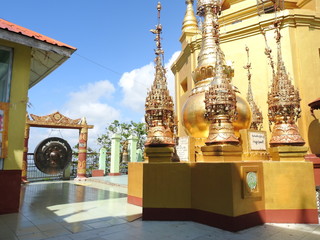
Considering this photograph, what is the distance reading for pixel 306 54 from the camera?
34.1 ft

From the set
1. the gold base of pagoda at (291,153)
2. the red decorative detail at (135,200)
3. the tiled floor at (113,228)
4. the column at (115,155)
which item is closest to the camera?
the tiled floor at (113,228)

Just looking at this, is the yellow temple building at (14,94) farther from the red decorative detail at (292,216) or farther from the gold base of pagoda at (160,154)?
the red decorative detail at (292,216)

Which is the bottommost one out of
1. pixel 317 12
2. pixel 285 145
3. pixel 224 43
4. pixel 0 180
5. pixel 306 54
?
pixel 0 180

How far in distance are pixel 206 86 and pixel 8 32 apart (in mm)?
5480

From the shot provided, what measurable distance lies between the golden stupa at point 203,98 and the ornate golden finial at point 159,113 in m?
0.70

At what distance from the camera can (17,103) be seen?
681 centimetres

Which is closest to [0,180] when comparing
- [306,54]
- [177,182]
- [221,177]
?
[177,182]

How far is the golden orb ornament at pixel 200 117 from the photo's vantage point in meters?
6.72

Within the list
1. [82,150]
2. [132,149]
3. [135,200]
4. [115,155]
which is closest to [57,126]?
[82,150]

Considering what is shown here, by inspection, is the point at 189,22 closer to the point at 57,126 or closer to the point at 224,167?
the point at 57,126

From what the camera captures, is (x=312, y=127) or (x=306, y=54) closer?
(x=312, y=127)

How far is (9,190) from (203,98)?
5.77m

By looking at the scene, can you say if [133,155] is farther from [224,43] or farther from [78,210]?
[78,210]

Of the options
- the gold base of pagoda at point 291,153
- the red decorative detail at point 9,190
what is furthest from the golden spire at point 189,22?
the red decorative detail at point 9,190
